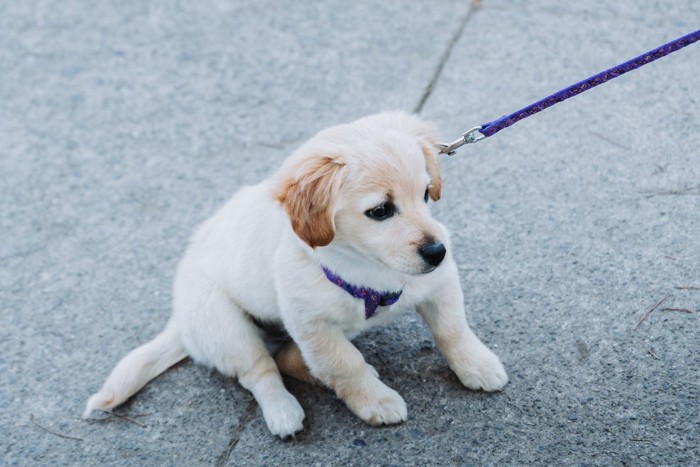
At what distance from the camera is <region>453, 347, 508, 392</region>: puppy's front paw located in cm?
279

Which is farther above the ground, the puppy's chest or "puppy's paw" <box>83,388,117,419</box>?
the puppy's chest

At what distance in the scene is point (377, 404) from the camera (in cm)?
276

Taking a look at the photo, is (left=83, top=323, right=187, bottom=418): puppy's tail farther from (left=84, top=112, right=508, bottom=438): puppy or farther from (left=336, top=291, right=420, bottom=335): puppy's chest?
(left=336, top=291, right=420, bottom=335): puppy's chest

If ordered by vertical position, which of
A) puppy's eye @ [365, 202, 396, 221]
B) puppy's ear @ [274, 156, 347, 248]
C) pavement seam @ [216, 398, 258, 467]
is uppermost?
puppy's ear @ [274, 156, 347, 248]

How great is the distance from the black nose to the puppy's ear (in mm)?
288

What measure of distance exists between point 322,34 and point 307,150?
2.91 meters

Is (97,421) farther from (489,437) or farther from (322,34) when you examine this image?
(322,34)

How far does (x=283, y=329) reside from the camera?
311 cm

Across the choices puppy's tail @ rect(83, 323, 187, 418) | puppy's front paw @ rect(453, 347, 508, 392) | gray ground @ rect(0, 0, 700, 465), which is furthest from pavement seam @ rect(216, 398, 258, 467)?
puppy's front paw @ rect(453, 347, 508, 392)

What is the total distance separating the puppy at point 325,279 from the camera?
242 centimetres

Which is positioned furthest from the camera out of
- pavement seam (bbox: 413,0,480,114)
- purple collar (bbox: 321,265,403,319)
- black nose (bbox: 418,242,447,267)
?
pavement seam (bbox: 413,0,480,114)

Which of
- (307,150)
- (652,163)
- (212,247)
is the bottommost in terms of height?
(652,163)

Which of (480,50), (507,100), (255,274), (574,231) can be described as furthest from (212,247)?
(480,50)

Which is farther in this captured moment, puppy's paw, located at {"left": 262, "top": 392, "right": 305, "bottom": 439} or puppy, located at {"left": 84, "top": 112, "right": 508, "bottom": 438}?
puppy's paw, located at {"left": 262, "top": 392, "right": 305, "bottom": 439}
